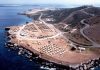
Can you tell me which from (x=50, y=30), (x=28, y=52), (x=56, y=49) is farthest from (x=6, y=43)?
(x=50, y=30)

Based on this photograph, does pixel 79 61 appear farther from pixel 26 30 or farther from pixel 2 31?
pixel 2 31

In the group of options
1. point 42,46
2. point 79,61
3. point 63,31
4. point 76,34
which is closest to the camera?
point 79,61

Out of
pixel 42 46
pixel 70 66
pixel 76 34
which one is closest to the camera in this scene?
pixel 70 66

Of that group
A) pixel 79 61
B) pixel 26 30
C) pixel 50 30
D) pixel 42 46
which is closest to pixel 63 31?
pixel 50 30

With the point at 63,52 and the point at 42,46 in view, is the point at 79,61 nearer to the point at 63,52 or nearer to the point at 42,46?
the point at 63,52

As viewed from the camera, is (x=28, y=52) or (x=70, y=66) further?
(x=28, y=52)

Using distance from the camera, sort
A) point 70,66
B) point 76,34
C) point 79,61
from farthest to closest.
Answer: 1. point 76,34
2. point 79,61
3. point 70,66

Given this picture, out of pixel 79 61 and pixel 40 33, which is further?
pixel 40 33

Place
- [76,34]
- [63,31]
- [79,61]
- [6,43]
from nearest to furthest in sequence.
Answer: [79,61], [6,43], [76,34], [63,31]
